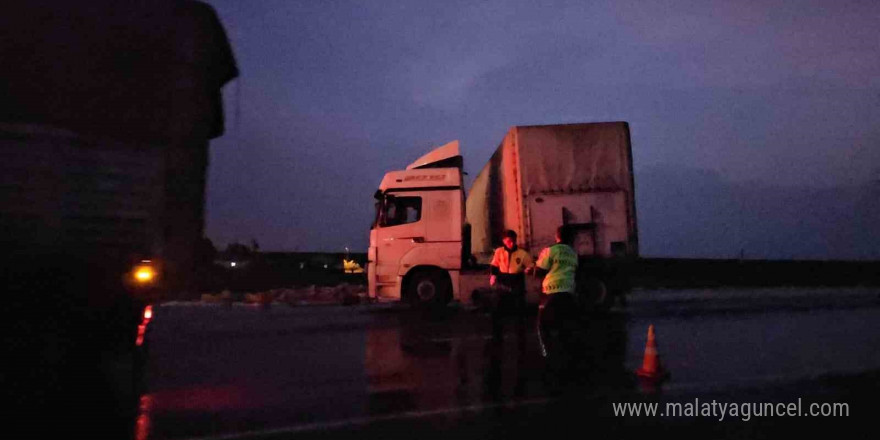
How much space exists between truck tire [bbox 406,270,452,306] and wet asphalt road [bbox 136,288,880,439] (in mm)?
793

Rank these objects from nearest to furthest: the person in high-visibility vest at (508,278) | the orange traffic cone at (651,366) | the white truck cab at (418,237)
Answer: the orange traffic cone at (651,366), the person in high-visibility vest at (508,278), the white truck cab at (418,237)

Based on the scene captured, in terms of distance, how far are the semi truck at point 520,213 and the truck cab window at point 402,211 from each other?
0.02 m

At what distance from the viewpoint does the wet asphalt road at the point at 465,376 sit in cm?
539

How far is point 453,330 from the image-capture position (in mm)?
11586

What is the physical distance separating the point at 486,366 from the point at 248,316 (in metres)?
7.59

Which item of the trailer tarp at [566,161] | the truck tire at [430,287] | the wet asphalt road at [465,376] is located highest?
the trailer tarp at [566,161]

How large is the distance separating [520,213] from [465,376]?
6.21 m

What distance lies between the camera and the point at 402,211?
1405 cm

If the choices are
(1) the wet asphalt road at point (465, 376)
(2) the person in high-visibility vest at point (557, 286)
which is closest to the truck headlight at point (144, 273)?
(1) the wet asphalt road at point (465, 376)

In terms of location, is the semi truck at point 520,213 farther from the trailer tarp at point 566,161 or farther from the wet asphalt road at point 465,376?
the wet asphalt road at point 465,376

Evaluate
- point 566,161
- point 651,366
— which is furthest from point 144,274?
point 566,161

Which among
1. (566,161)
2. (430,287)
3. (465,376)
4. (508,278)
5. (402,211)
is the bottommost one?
(465,376)

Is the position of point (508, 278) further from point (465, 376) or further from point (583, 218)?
point (583, 218)

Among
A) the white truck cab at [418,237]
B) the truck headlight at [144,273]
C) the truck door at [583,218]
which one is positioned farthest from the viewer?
the white truck cab at [418,237]
